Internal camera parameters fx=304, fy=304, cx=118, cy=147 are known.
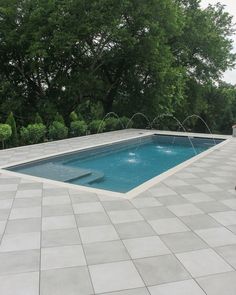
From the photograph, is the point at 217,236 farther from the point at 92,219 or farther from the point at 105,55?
the point at 105,55

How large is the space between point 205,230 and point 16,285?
7.41ft

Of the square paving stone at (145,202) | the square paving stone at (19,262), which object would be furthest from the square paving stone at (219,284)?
the square paving stone at (145,202)

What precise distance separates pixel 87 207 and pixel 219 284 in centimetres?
226

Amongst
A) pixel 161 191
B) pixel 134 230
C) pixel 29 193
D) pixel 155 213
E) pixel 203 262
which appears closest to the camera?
pixel 203 262

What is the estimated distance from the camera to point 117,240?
3436 millimetres

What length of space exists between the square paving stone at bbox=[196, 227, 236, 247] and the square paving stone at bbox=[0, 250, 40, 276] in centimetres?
189

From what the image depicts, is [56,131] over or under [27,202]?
over

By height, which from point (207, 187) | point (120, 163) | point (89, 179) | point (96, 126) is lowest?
point (120, 163)

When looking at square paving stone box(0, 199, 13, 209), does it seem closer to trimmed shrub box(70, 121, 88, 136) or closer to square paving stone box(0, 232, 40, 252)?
square paving stone box(0, 232, 40, 252)

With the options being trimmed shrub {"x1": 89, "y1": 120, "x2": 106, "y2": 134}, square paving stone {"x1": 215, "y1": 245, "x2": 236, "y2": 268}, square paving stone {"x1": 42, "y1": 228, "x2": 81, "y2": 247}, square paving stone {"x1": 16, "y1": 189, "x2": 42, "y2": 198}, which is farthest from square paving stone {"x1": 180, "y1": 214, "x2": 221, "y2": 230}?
trimmed shrub {"x1": 89, "y1": 120, "x2": 106, "y2": 134}

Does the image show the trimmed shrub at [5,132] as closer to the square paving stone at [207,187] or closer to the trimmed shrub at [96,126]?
the trimmed shrub at [96,126]

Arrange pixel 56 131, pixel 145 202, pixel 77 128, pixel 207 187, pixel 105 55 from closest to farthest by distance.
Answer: pixel 145 202
pixel 207 187
pixel 56 131
pixel 77 128
pixel 105 55

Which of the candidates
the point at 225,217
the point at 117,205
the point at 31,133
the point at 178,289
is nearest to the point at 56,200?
the point at 117,205

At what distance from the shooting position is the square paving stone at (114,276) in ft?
8.53
